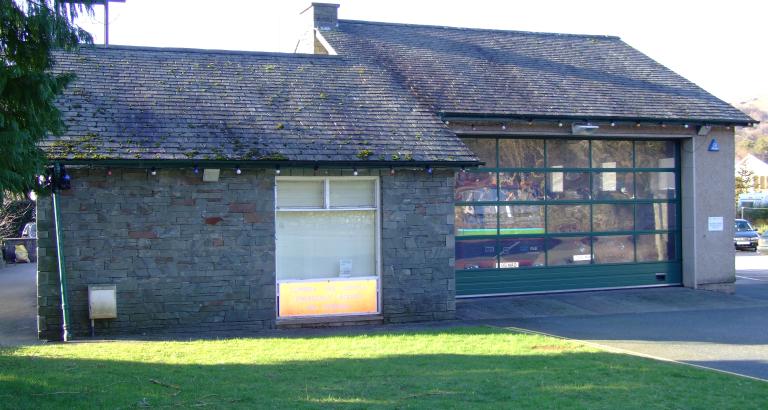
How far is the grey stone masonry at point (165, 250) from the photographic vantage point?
12945 mm

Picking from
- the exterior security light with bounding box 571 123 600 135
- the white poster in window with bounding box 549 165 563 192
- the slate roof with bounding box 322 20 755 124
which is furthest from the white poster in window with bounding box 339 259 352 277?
the exterior security light with bounding box 571 123 600 135

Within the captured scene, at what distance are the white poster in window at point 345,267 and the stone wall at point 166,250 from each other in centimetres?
142

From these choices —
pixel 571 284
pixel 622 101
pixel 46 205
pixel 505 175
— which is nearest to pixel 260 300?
pixel 46 205

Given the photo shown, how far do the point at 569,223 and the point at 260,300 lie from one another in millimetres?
7966

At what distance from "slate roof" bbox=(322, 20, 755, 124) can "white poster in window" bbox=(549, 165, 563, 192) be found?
5.15ft

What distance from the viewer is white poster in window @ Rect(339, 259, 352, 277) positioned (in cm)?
1474

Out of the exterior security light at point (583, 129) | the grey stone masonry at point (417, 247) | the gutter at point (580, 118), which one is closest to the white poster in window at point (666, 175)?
the gutter at point (580, 118)

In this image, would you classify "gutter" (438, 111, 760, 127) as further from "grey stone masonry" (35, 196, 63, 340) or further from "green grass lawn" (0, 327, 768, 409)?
"grey stone masonry" (35, 196, 63, 340)

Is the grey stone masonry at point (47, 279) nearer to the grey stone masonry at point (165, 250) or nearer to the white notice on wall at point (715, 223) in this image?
the grey stone masonry at point (165, 250)

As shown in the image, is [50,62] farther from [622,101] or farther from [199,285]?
[622,101]

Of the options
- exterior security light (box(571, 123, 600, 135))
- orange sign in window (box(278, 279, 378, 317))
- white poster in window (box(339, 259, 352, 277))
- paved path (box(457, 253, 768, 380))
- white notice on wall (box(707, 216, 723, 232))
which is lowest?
paved path (box(457, 253, 768, 380))

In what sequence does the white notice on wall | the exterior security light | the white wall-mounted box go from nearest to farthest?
the white wall-mounted box < the exterior security light < the white notice on wall

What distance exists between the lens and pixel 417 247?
14.6m

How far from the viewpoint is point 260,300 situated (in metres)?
13.8
